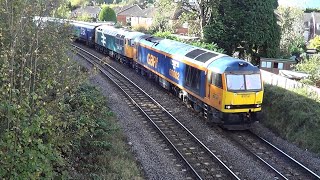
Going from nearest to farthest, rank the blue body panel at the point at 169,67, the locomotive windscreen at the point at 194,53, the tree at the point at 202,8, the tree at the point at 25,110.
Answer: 1. the tree at the point at 25,110
2. the blue body panel at the point at 169,67
3. the locomotive windscreen at the point at 194,53
4. the tree at the point at 202,8

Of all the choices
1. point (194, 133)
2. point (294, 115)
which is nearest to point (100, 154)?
point (194, 133)

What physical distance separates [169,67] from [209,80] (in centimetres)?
520

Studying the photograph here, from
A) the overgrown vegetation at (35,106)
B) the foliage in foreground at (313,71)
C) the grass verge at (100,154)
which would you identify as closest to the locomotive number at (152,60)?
the foliage in foreground at (313,71)

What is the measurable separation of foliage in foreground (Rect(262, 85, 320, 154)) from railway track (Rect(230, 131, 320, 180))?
1.40 metres

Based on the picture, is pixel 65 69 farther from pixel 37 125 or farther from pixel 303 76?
pixel 303 76

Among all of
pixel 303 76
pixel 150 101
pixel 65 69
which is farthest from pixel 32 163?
pixel 303 76

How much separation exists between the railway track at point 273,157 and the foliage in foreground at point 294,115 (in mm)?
1396

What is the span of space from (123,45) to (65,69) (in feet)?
70.7

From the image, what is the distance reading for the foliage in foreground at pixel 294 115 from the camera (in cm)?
1460

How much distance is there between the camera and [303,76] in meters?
23.1

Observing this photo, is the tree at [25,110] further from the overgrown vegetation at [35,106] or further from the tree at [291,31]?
→ the tree at [291,31]

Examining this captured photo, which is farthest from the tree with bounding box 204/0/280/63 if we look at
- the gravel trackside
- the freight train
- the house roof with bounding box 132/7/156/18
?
the house roof with bounding box 132/7/156/18

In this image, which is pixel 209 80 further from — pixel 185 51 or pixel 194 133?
pixel 185 51

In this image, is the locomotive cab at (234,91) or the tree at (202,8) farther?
the tree at (202,8)
